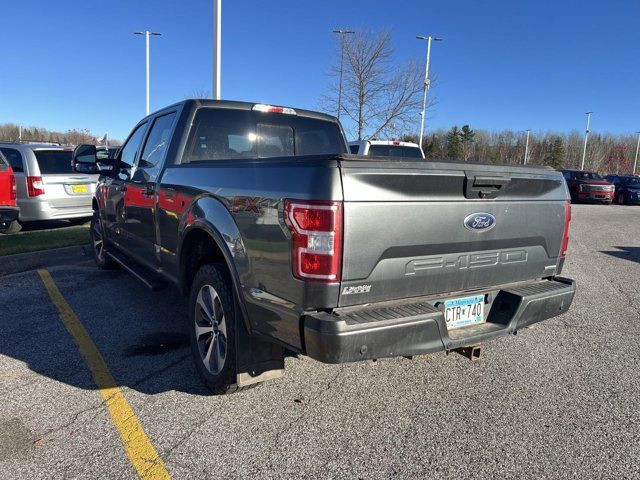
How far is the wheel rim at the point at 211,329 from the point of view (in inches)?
124

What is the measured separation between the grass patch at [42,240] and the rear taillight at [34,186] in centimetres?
75

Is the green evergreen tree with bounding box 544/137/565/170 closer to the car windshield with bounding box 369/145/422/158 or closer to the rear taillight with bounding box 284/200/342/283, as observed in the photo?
the car windshield with bounding box 369/145/422/158

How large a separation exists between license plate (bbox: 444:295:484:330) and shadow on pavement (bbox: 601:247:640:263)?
7.62m

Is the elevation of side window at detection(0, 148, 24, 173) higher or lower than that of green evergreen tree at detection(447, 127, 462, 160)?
lower

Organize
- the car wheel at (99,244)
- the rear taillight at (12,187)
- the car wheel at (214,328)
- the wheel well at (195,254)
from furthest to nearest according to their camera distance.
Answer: the rear taillight at (12,187), the car wheel at (99,244), the wheel well at (195,254), the car wheel at (214,328)

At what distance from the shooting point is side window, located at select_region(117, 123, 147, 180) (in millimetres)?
5148

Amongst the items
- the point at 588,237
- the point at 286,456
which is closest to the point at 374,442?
the point at 286,456

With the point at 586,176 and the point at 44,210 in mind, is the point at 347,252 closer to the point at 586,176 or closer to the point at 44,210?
the point at 44,210

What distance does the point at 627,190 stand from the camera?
2633cm

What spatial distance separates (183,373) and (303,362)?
3.04ft

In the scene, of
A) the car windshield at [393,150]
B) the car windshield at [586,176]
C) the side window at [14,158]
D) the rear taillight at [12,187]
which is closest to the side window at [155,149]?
the rear taillight at [12,187]

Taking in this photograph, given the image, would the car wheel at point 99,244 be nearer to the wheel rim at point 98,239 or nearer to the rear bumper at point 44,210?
the wheel rim at point 98,239

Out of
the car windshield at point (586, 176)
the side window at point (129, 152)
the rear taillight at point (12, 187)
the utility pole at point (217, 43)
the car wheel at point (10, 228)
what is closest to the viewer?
the side window at point (129, 152)

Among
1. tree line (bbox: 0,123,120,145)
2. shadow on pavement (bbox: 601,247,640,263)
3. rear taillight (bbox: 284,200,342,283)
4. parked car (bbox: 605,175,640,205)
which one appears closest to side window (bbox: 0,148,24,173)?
rear taillight (bbox: 284,200,342,283)
